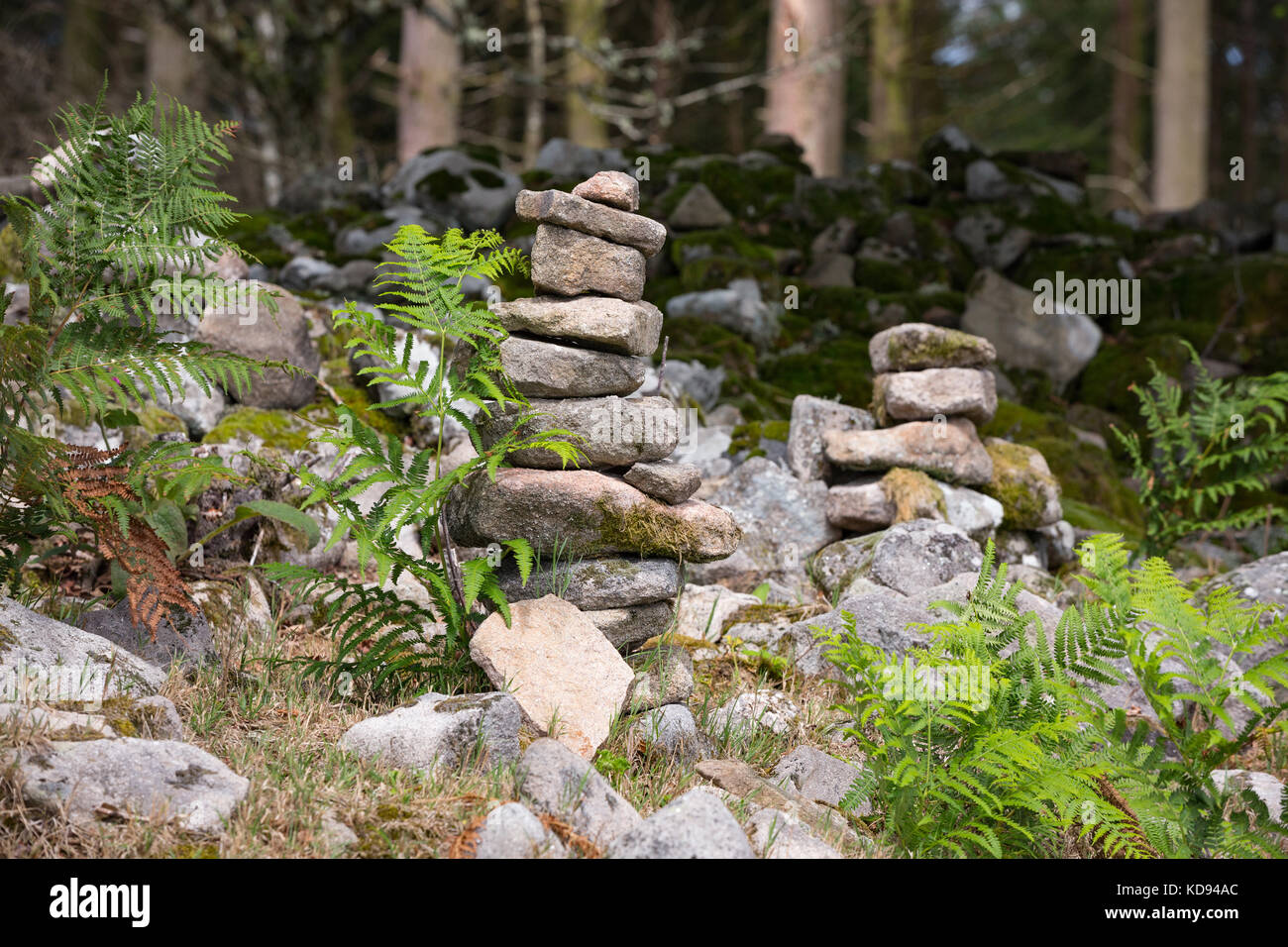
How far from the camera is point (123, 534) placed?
364cm

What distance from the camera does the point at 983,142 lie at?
88.6 ft

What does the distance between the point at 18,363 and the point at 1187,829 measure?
4082mm

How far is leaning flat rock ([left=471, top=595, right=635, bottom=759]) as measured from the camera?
12.0 feet

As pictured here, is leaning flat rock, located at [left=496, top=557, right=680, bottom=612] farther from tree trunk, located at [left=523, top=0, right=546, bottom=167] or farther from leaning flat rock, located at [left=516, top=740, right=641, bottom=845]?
tree trunk, located at [left=523, top=0, right=546, bottom=167]

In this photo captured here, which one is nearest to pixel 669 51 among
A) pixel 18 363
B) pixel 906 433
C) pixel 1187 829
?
pixel 906 433

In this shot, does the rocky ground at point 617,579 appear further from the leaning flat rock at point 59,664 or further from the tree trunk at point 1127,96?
the tree trunk at point 1127,96

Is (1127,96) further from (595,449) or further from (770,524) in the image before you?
(595,449)

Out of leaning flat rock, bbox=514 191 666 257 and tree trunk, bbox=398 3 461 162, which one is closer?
leaning flat rock, bbox=514 191 666 257

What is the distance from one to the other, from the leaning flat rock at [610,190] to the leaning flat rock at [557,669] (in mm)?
1712

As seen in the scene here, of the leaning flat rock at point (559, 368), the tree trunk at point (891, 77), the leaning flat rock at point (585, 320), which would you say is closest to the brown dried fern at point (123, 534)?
the leaning flat rock at point (559, 368)

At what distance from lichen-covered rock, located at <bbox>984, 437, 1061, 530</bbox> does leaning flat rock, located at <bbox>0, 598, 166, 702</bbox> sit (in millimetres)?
4708

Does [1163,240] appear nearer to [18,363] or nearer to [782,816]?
[782,816]

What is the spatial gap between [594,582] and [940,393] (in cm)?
295

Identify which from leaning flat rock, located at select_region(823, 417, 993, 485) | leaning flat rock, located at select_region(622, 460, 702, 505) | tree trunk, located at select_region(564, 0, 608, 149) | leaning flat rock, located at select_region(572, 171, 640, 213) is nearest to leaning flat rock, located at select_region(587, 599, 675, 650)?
leaning flat rock, located at select_region(622, 460, 702, 505)
